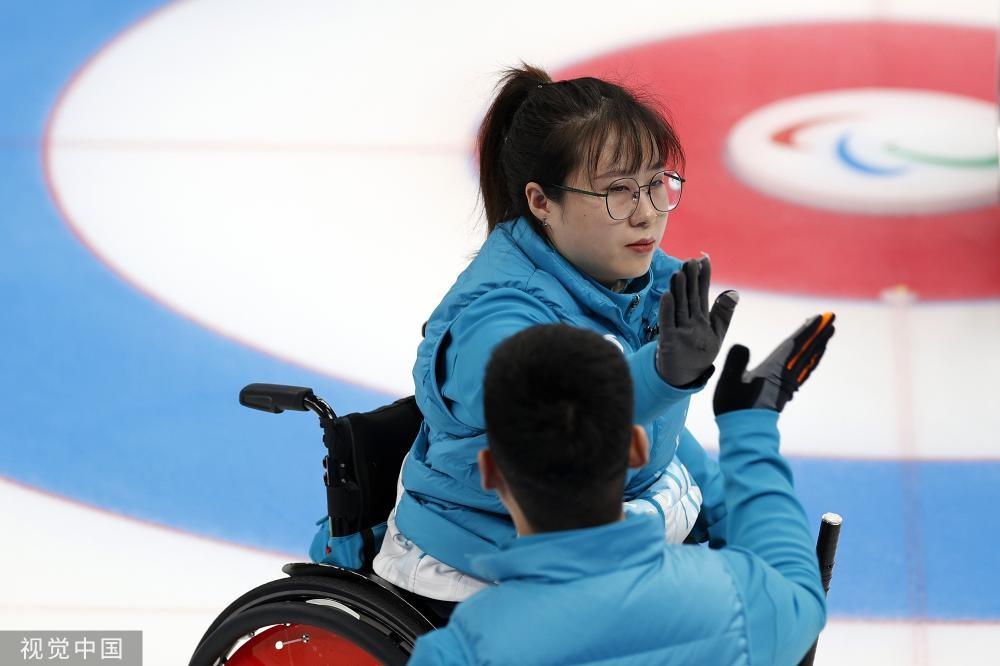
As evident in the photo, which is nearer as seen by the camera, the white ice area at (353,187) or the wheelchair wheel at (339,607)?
the wheelchair wheel at (339,607)

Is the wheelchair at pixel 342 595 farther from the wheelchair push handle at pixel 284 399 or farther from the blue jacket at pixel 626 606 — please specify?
the blue jacket at pixel 626 606

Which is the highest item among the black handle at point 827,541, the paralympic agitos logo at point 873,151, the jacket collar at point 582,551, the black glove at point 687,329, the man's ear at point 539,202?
the paralympic agitos logo at point 873,151

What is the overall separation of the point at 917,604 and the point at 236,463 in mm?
1775

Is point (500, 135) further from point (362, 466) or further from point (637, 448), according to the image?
point (637, 448)

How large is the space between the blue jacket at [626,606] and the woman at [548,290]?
1.56 feet

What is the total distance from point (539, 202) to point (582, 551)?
795mm

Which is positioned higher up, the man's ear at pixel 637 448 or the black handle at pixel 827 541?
the man's ear at pixel 637 448

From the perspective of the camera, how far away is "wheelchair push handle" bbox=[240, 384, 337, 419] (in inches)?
88.6

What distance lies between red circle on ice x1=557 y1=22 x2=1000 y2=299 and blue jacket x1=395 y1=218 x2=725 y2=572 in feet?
5.45

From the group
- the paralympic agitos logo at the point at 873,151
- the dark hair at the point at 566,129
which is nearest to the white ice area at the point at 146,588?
the dark hair at the point at 566,129

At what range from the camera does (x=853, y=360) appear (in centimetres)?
403

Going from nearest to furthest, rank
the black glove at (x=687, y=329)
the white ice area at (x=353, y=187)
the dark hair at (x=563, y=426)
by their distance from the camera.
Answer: the dark hair at (x=563, y=426) < the black glove at (x=687, y=329) < the white ice area at (x=353, y=187)

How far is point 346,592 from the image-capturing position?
6.88ft

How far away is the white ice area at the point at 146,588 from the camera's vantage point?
9.91ft
